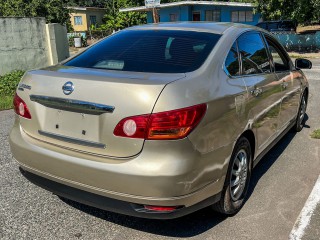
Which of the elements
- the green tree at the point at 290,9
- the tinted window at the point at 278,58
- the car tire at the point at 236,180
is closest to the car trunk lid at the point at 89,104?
the car tire at the point at 236,180

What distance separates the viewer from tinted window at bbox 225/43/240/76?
3.19 m

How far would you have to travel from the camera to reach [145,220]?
10.7ft

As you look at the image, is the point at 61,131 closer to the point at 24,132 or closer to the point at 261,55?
the point at 24,132

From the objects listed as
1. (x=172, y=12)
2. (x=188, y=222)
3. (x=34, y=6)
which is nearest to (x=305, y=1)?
(x=172, y=12)

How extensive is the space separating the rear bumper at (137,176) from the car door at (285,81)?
2000mm

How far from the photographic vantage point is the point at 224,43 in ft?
10.7

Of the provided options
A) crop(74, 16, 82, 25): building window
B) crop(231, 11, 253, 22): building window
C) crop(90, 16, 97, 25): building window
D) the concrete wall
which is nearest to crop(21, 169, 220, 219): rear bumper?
the concrete wall

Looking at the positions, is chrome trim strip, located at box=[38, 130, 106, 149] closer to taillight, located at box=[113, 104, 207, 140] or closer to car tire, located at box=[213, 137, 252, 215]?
taillight, located at box=[113, 104, 207, 140]

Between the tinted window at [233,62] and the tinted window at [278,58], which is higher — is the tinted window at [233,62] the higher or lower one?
the higher one

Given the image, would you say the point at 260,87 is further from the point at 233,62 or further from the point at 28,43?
the point at 28,43

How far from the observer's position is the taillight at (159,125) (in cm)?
247

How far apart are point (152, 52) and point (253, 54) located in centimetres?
117

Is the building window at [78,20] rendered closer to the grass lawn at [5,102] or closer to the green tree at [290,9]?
the green tree at [290,9]

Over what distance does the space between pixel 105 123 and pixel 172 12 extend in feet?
107
